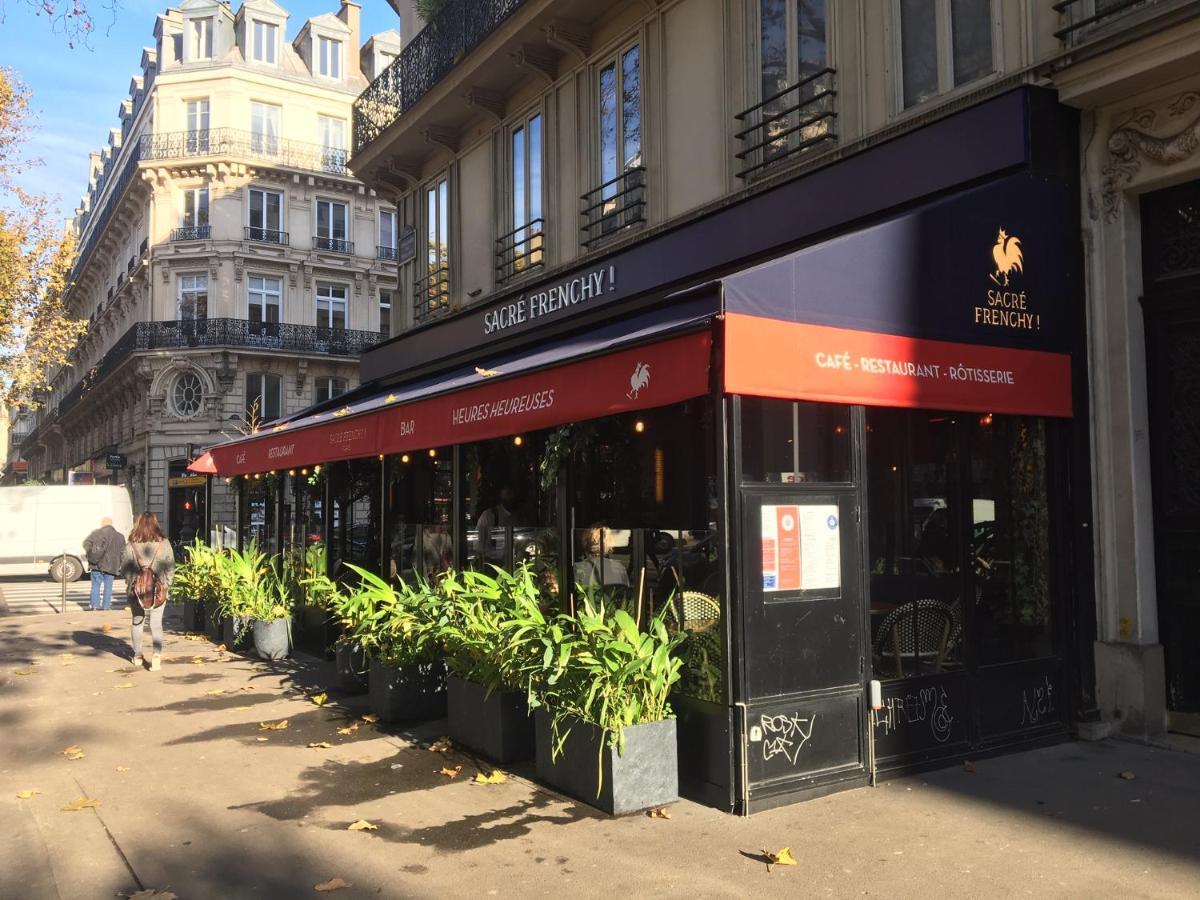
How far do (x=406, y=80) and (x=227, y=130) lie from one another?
28.1 metres

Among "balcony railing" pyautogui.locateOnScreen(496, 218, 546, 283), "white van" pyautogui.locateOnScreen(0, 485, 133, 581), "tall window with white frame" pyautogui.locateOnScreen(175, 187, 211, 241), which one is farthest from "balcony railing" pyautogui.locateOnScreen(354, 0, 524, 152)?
"tall window with white frame" pyautogui.locateOnScreen(175, 187, 211, 241)

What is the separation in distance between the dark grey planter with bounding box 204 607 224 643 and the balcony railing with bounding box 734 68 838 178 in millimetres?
8892

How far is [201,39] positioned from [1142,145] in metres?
42.7

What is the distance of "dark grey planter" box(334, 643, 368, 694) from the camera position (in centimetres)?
901

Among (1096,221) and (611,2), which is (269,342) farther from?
(1096,221)

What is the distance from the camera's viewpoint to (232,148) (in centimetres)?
3953

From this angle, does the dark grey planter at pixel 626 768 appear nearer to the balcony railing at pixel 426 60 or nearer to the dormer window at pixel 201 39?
the balcony railing at pixel 426 60

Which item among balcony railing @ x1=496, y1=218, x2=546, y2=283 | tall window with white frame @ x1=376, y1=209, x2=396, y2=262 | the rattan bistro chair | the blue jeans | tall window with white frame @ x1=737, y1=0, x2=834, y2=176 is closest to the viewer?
the rattan bistro chair

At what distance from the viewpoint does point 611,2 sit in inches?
446

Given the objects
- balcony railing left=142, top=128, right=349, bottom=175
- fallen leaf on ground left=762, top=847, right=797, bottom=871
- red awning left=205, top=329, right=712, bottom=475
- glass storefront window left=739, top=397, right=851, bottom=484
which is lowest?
fallen leaf on ground left=762, top=847, right=797, bottom=871

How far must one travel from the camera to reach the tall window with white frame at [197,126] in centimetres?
3975

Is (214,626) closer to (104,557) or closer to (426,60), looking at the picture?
(104,557)

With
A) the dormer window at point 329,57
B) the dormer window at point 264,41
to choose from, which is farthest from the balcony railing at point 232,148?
the dormer window at point 329,57

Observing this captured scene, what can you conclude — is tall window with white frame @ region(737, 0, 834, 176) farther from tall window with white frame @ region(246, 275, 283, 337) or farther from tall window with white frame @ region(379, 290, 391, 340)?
tall window with white frame @ region(379, 290, 391, 340)
